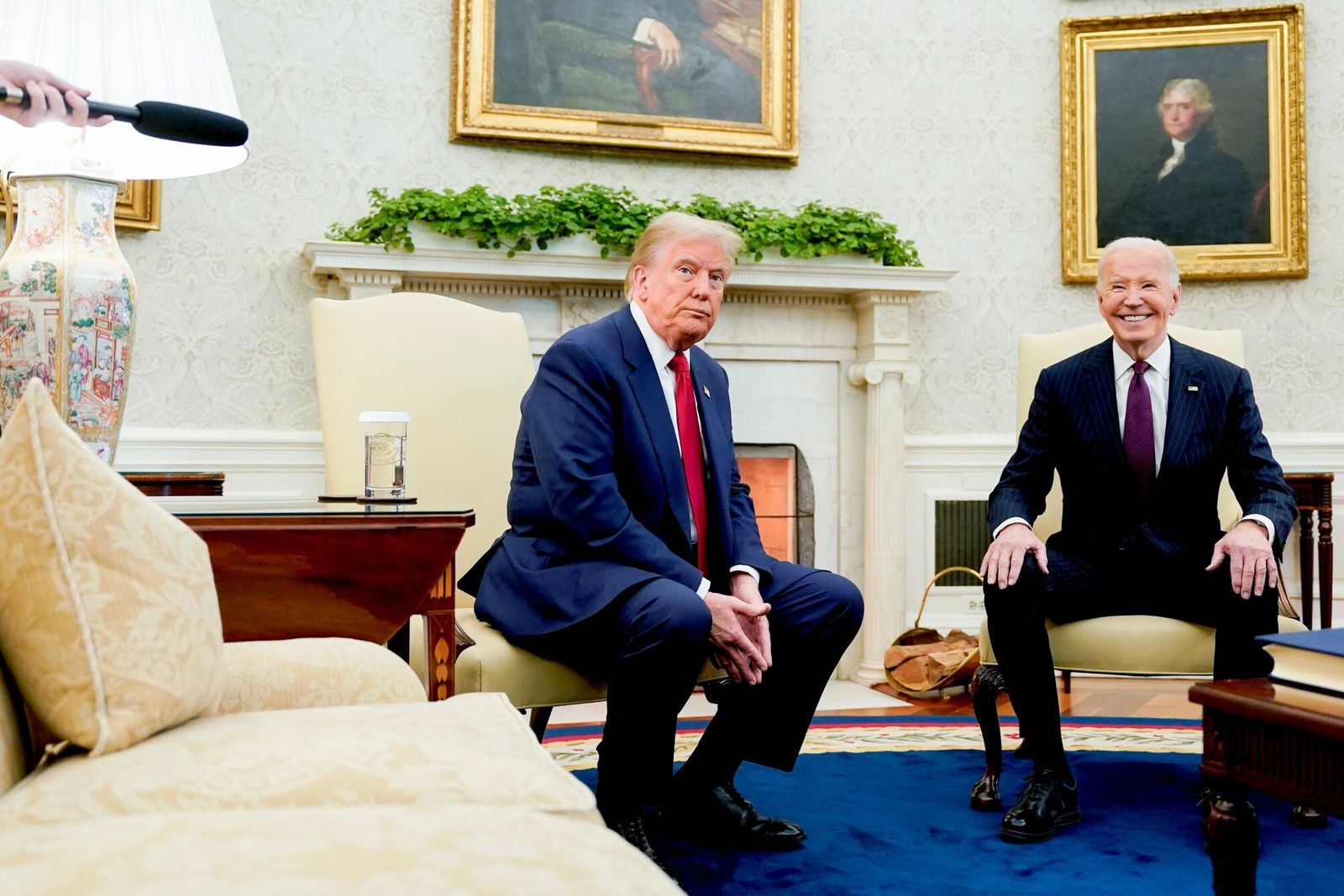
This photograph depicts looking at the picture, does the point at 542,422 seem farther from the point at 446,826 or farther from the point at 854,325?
the point at 854,325

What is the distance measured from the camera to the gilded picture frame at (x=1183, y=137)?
15.6 ft

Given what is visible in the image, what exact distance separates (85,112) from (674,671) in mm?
1284

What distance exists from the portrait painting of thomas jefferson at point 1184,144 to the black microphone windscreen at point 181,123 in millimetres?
3862

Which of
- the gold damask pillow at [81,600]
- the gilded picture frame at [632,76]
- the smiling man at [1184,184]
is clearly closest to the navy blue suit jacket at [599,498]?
the gold damask pillow at [81,600]

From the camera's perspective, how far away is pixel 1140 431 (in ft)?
8.95

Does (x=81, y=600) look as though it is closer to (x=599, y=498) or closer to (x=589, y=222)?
(x=599, y=498)

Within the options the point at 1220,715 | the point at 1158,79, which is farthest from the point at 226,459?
the point at 1158,79

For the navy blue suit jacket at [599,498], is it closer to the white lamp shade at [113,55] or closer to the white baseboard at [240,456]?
the white lamp shade at [113,55]

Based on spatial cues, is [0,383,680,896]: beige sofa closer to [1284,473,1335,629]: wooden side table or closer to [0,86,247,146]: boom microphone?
[0,86,247,146]: boom microphone

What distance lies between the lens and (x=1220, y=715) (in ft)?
5.21

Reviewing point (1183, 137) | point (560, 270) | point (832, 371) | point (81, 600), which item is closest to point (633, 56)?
point (560, 270)

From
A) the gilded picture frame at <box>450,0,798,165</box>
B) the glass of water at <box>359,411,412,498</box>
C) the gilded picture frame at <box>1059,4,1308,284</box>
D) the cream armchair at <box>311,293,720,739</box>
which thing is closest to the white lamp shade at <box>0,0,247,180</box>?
the glass of water at <box>359,411,412,498</box>

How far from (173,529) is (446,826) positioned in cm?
46

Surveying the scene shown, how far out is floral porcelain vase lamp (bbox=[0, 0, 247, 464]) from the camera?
1884 mm
